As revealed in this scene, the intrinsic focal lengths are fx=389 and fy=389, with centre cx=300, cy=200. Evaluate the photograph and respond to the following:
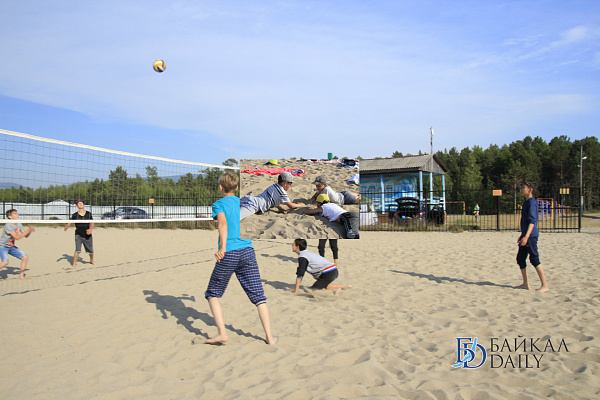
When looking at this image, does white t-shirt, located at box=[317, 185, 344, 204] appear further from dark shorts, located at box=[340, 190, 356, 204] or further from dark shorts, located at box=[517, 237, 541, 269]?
dark shorts, located at box=[517, 237, 541, 269]

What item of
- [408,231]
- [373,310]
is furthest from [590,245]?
[373,310]

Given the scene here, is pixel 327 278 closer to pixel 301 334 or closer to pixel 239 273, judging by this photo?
pixel 301 334

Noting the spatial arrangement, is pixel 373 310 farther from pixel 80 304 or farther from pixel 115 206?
pixel 115 206

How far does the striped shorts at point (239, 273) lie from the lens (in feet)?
12.3

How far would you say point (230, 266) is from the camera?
12.3 ft

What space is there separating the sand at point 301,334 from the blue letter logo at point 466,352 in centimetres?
8

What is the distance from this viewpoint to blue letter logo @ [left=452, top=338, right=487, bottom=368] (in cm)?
330

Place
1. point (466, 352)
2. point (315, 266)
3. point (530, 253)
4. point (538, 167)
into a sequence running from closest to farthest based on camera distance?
point (466, 352) → point (315, 266) → point (530, 253) → point (538, 167)

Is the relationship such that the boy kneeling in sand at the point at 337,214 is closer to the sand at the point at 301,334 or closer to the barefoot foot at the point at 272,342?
the sand at the point at 301,334

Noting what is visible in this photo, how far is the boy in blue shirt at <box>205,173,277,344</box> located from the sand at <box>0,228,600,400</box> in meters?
0.29

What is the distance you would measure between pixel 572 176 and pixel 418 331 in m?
56.5

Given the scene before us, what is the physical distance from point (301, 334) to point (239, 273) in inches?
38.0

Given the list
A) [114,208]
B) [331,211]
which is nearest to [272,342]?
[331,211]

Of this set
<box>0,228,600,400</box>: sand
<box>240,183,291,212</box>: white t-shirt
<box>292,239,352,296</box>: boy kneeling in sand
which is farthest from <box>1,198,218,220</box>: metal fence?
<box>292,239,352,296</box>: boy kneeling in sand
